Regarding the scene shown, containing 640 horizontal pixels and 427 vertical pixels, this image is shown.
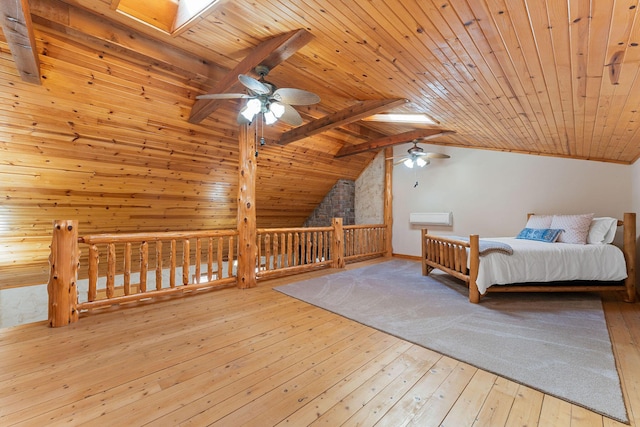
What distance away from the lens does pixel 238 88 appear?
127 inches

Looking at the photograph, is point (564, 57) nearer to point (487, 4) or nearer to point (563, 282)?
point (487, 4)

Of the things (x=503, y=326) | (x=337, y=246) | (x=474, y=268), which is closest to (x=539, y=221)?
Result: (x=474, y=268)

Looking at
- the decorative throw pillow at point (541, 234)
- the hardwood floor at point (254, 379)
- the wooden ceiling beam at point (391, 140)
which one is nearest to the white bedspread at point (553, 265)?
the decorative throw pillow at point (541, 234)

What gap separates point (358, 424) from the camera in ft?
4.43

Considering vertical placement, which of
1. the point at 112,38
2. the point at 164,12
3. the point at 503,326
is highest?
the point at 164,12

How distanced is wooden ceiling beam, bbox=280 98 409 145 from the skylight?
2.13 m

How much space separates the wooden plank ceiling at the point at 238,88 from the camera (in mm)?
1605

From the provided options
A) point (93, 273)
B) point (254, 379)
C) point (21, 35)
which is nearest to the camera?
point (254, 379)

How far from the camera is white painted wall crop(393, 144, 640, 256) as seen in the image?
4129 millimetres

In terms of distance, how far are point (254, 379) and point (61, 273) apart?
2162 mm

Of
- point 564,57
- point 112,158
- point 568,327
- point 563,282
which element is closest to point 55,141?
point 112,158

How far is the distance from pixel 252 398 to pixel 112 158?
3.77 m

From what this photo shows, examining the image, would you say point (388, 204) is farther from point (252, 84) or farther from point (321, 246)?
point (252, 84)

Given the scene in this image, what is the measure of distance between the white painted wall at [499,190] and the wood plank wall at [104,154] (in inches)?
105
